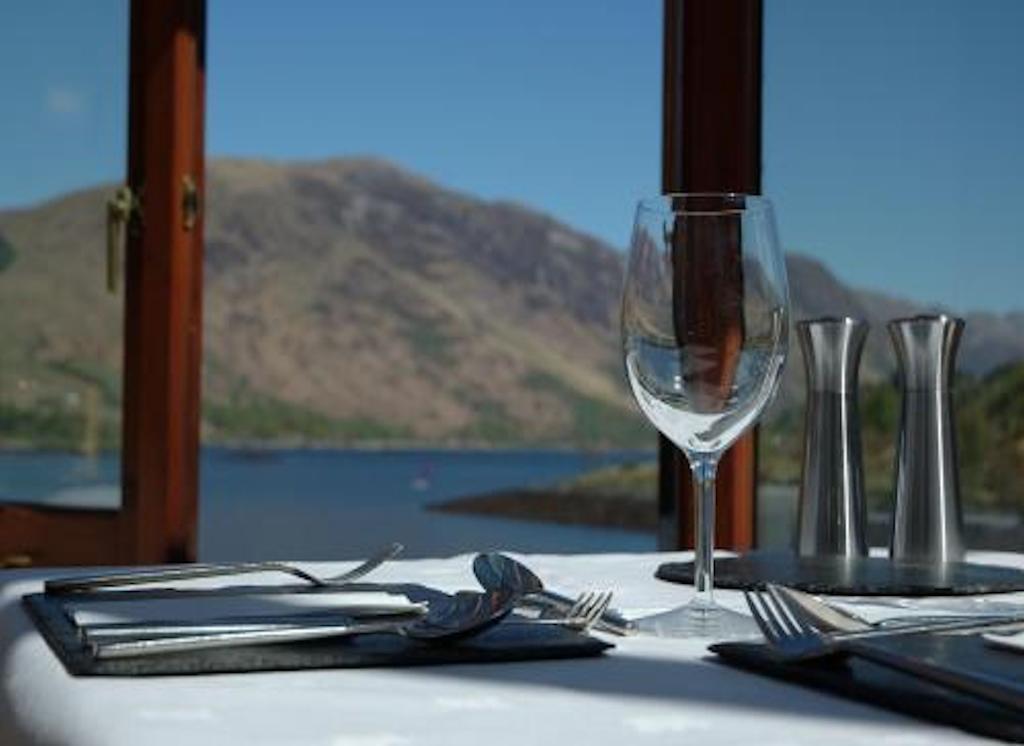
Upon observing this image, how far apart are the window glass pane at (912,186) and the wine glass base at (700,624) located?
6.15ft

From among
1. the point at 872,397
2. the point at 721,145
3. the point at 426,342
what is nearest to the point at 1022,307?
the point at 872,397

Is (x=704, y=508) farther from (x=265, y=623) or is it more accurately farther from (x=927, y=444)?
(x=927, y=444)

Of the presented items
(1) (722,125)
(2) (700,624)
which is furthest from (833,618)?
(1) (722,125)

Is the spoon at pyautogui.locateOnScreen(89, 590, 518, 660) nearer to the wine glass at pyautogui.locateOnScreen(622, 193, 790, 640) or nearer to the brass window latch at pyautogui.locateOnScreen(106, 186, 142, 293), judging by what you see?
the wine glass at pyautogui.locateOnScreen(622, 193, 790, 640)

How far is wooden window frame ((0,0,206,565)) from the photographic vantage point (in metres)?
2.58

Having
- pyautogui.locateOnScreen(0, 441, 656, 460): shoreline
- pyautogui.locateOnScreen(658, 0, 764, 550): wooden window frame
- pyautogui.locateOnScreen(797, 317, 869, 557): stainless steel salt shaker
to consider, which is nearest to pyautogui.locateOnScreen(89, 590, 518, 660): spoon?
pyautogui.locateOnScreen(797, 317, 869, 557): stainless steel salt shaker

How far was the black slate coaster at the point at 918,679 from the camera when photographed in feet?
1.62

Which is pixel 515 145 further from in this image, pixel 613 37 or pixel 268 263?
pixel 268 263

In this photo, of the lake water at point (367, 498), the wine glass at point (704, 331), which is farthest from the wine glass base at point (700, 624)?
the lake water at point (367, 498)

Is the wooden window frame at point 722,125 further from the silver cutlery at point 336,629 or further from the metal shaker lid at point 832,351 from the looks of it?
the silver cutlery at point 336,629

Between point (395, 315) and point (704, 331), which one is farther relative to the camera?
point (395, 315)

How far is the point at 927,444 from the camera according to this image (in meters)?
1.02

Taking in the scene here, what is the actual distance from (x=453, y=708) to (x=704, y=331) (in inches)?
8.4

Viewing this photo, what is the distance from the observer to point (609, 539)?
14992mm
